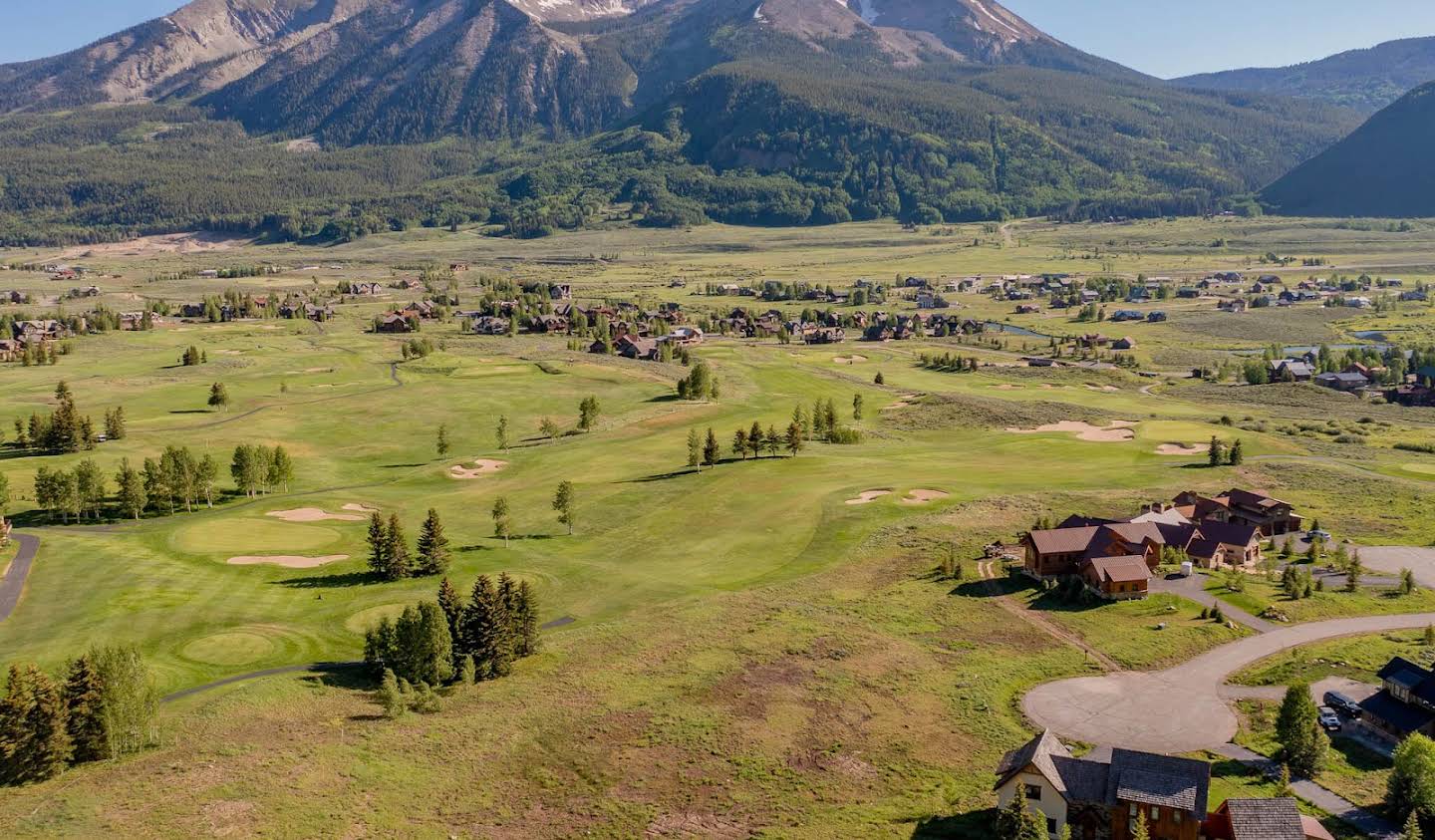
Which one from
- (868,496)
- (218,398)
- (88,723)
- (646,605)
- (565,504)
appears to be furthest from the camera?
(218,398)

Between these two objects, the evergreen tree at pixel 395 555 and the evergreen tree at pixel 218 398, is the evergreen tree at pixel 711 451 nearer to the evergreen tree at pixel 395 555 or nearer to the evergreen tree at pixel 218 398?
the evergreen tree at pixel 395 555

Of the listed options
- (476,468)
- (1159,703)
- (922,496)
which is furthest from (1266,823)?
(476,468)

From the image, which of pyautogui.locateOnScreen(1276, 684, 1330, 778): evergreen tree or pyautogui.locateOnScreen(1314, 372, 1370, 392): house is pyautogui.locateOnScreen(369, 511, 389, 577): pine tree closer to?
pyautogui.locateOnScreen(1276, 684, 1330, 778): evergreen tree

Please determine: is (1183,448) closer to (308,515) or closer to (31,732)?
(308,515)

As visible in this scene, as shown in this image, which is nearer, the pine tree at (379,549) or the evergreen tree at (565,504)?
the pine tree at (379,549)

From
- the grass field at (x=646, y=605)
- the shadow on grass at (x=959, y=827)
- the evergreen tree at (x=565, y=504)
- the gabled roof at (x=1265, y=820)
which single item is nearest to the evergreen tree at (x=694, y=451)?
the grass field at (x=646, y=605)

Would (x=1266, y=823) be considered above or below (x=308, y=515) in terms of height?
above

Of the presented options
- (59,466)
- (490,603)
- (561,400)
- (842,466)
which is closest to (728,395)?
(561,400)

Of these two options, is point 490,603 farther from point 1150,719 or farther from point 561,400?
point 561,400
